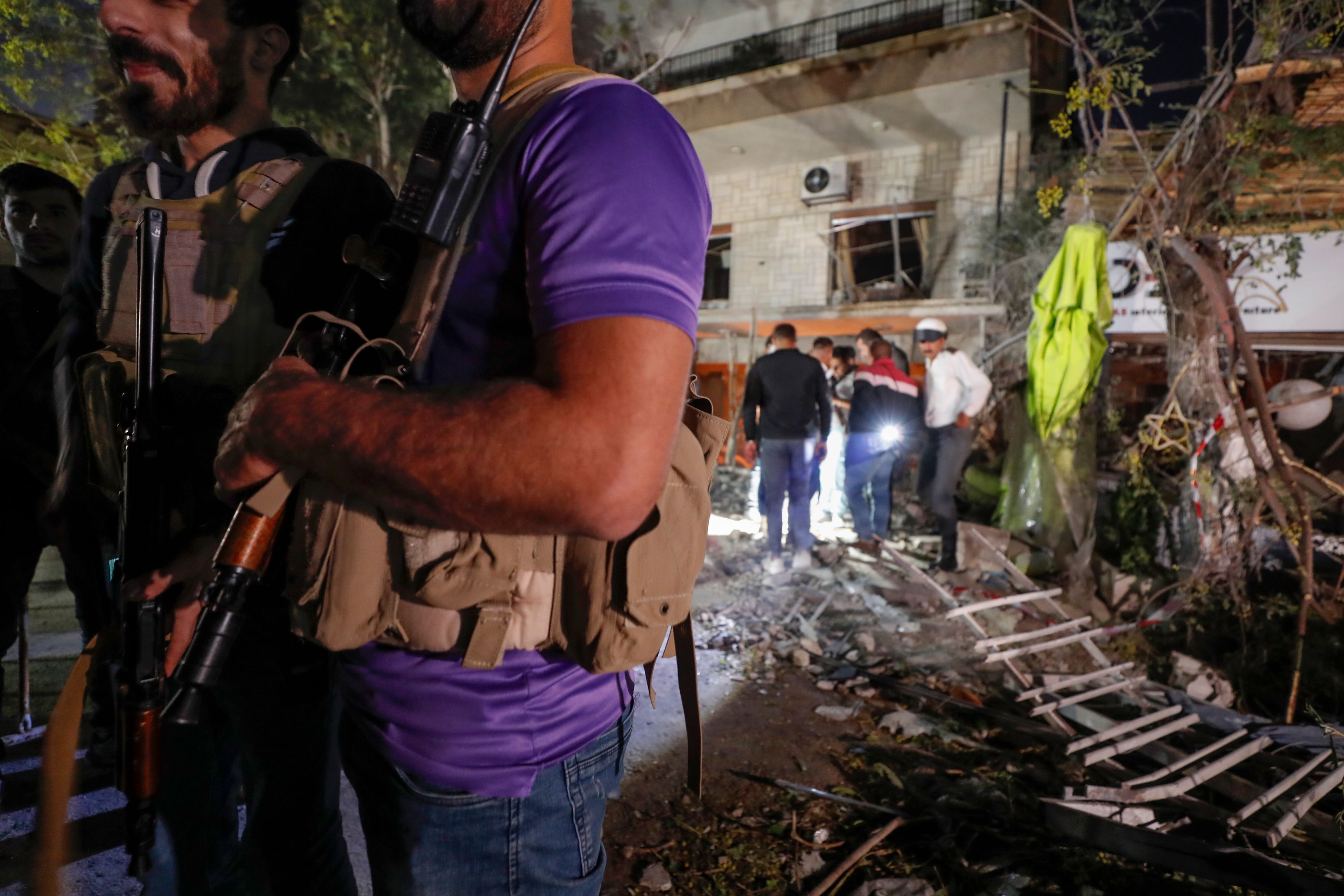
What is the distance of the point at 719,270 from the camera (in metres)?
15.8

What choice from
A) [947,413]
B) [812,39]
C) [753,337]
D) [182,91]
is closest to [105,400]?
[182,91]

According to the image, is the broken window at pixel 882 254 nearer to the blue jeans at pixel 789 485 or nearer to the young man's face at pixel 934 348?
A: the young man's face at pixel 934 348

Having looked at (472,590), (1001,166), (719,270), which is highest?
(1001,166)

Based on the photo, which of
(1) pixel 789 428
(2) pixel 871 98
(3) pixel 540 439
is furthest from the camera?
(2) pixel 871 98

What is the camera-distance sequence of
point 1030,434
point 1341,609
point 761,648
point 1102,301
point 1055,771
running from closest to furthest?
point 1055,771, point 1341,609, point 761,648, point 1102,301, point 1030,434

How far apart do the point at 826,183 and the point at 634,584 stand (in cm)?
1388

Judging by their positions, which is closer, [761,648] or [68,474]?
[68,474]

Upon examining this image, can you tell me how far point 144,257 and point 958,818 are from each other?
322cm

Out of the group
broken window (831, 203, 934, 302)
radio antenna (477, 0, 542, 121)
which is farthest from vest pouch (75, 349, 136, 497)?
broken window (831, 203, 934, 302)

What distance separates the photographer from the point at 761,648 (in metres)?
4.61

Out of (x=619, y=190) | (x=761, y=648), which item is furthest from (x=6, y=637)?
(x=761, y=648)

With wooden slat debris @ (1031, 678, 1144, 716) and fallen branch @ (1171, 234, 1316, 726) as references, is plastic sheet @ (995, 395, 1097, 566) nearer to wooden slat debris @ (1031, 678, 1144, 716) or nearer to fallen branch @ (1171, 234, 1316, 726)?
fallen branch @ (1171, 234, 1316, 726)

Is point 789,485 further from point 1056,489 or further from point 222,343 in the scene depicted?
point 222,343

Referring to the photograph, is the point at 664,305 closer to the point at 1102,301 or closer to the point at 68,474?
the point at 68,474
